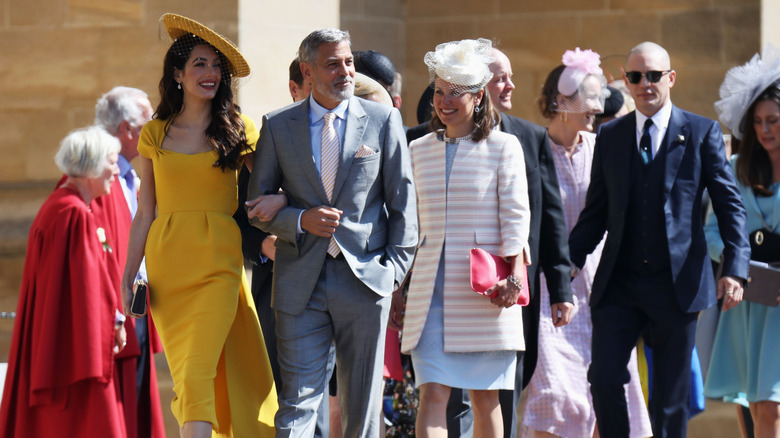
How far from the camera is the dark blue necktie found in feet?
22.9

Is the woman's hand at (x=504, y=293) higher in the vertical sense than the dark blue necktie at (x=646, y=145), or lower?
lower

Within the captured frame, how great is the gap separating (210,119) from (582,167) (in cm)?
233

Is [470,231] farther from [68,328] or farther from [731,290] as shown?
[68,328]

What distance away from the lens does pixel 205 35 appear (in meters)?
6.45

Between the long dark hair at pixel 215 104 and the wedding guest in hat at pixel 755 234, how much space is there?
2.67 m

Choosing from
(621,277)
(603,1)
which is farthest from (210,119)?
(603,1)

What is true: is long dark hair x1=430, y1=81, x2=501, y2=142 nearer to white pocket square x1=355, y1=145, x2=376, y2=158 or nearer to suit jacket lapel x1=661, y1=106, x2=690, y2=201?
white pocket square x1=355, y1=145, x2=376, y2=158

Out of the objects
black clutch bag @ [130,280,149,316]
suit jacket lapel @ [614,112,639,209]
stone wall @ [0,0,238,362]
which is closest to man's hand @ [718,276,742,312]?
suit jacket lapel @ [614,112,639,209]

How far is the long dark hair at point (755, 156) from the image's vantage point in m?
7.39

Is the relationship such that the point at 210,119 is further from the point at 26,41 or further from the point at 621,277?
the point at 26,41

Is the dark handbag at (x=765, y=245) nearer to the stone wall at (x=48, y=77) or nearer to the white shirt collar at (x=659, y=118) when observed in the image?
the white shirt collar at (x=659, y=118)

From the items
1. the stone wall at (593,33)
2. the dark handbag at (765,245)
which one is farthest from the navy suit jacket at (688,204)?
the stone wall at (593,33)

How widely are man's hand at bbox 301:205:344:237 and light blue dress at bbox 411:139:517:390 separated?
0.78 m

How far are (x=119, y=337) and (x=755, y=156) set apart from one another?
3452 millimetres
